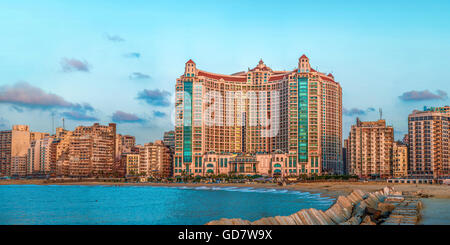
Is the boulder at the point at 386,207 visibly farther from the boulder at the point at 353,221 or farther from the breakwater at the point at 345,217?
the boulder at the point at 353,221

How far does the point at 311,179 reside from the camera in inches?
7643

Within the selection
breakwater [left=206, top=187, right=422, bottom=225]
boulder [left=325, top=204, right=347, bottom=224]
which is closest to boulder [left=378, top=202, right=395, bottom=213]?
breakwater [left=206, top=187, right=422, bottom=225]

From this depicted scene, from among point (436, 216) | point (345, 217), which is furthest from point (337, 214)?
point (436, 216)

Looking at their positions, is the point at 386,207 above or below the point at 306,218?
below

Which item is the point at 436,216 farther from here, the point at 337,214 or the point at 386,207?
the point at 337,214

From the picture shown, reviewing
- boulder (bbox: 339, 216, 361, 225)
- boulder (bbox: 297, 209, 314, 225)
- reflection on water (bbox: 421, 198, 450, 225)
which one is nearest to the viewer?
boulder (bbox: 297, 209, 314, 225)

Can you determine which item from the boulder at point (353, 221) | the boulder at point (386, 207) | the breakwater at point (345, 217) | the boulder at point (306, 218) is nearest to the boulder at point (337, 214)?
the breakwater at point (345, 217)

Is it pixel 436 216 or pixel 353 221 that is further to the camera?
pixel 436 216

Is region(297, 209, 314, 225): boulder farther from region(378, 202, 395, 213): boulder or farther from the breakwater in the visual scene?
region(378, 202, 395, 213): boulder

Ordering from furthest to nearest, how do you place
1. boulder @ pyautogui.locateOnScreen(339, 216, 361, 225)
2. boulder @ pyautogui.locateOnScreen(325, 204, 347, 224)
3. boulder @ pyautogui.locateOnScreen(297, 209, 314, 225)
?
1. boulder @ pyautogui.locateOnScreen(325, 204, 347, 224)
2. boulder @ pyautogui.locateOnScreen(339, 216, 361, 225)
3. boulder @ pyautogui.locateOnScreen(297, 209, 314, 225)

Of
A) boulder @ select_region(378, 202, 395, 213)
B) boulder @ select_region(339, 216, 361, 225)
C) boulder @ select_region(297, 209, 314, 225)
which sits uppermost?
boulder @ select_region(297, 209, 314, 225)

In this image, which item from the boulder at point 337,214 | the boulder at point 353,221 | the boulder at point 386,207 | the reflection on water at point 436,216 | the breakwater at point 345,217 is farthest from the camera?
the boulder at point 386,207
